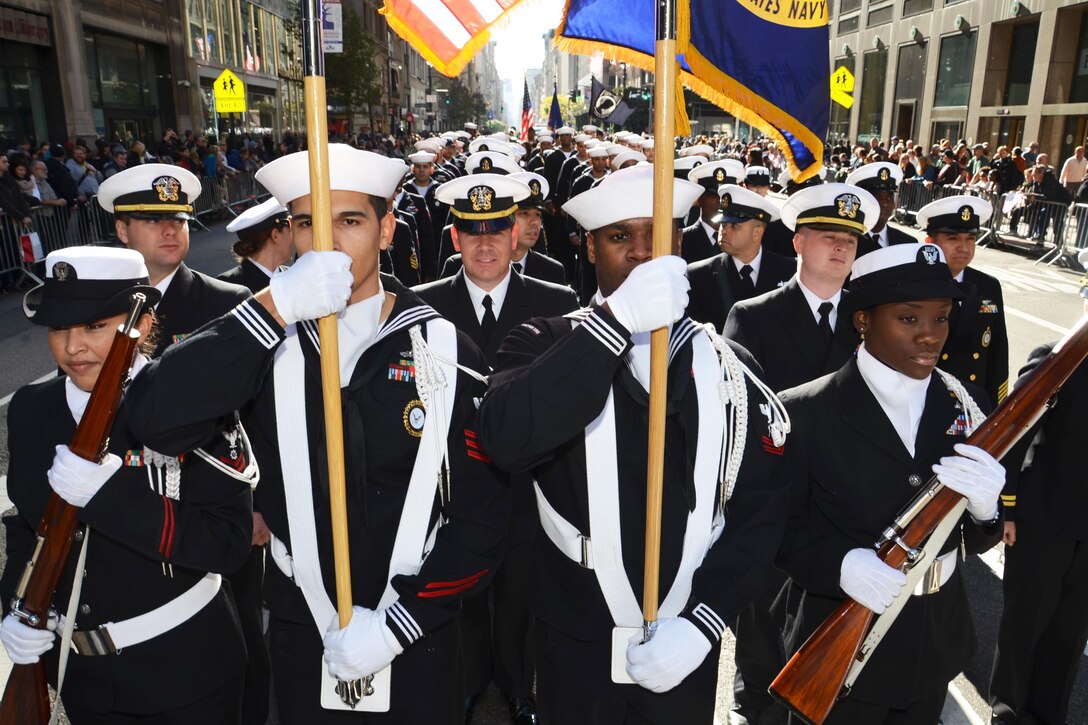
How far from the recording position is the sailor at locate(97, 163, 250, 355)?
409cm

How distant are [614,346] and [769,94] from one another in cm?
162

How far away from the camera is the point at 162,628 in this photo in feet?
8.36

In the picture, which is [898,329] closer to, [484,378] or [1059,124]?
[484,378]

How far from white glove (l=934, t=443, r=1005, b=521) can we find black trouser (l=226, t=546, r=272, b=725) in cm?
265

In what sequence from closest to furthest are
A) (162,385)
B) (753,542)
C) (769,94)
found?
1. (162,385)
2. (753,542)
3. (769,94)

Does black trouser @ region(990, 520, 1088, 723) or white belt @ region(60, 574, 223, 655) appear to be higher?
white belt @ region(60, 574, 223, 655)

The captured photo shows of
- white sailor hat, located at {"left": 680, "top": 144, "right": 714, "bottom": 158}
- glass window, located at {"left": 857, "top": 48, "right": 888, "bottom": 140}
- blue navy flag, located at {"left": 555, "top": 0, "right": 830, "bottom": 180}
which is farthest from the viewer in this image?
glass window, located at {"left": 857, "top": 48, "right": 888, "bottom": 140}

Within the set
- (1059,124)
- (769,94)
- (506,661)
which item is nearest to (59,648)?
(506,661)

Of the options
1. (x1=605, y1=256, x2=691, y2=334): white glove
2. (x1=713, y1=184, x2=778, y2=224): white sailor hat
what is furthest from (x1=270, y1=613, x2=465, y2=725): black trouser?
(x1=713, y1=184, x2=778, y2=224): white sailor hat

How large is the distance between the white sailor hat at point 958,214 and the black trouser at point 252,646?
403cm

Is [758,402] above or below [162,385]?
below

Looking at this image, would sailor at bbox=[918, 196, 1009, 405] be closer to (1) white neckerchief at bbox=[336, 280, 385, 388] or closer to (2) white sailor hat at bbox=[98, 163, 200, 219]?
(1) white neckerchief at bbox=[336, 280, 385, 388]

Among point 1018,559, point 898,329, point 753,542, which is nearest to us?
point 753,542

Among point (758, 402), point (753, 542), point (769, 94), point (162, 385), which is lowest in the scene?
point (753, 542)
